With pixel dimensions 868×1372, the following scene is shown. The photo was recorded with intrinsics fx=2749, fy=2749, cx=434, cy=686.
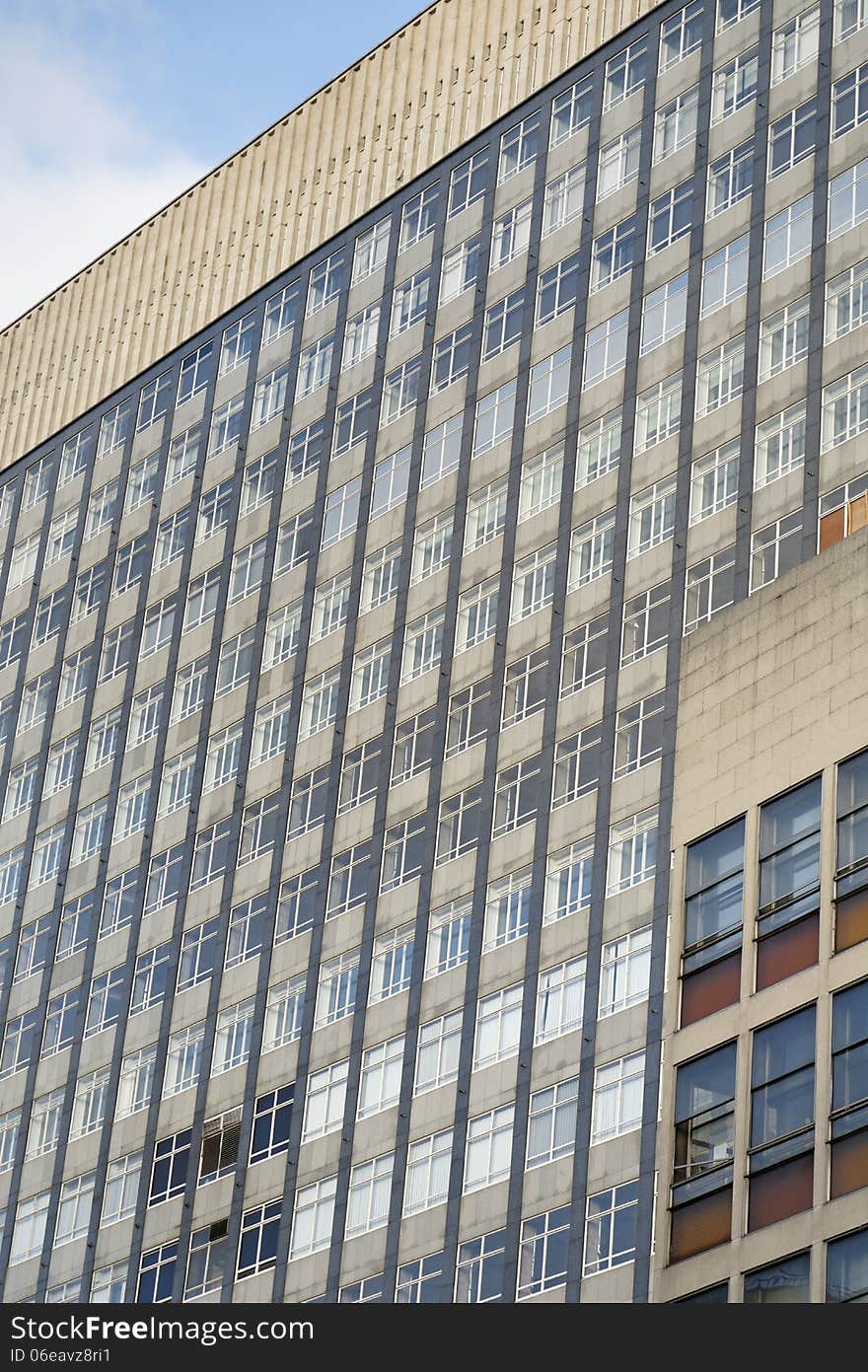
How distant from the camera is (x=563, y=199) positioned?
3853 inches

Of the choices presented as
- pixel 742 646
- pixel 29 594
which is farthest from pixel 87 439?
pixel 742 646

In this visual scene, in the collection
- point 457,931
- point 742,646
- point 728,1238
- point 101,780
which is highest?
point 101,780

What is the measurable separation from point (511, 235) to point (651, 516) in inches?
656

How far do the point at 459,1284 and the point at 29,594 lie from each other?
47.7 meters

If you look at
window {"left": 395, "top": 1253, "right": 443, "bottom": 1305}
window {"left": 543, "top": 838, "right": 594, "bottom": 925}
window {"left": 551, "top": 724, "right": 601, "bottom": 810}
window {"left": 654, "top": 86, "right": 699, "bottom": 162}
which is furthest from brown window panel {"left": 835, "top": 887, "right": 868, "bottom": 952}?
window {"left": 654, "top": 86, "right": 699, "bottom": 162}

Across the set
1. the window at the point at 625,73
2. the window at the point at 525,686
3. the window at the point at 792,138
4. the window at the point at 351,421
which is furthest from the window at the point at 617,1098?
the window at the point at 625,73

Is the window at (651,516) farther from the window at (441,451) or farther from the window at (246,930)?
the window at (246,930)

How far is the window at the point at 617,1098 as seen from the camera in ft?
253

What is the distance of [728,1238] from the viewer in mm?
50594

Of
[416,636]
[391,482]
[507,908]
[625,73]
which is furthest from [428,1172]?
[625,73]

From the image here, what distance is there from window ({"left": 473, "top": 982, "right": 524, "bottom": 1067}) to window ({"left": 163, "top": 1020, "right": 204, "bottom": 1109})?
48.2ft

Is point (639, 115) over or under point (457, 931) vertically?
over

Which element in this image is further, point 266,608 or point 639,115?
point 266,608

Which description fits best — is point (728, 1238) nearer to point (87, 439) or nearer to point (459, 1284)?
point (459, 1284)
